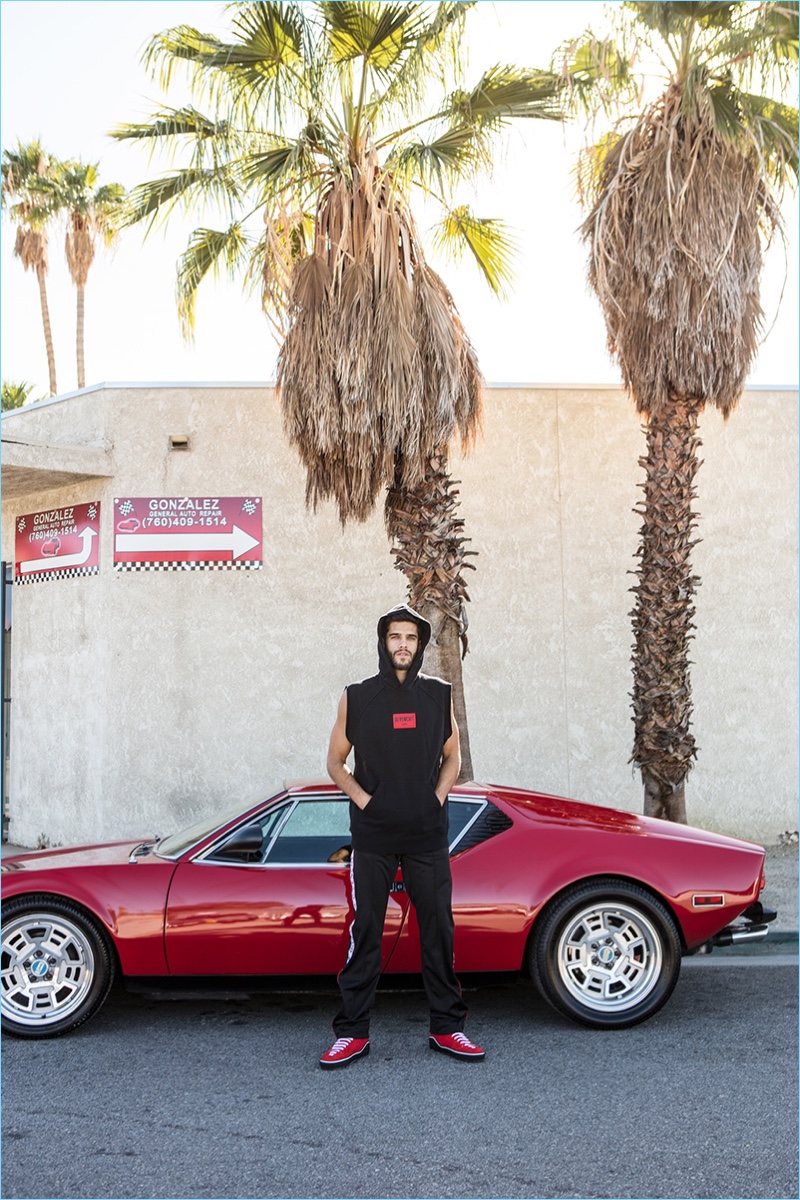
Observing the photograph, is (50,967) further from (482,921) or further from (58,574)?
(58,574)

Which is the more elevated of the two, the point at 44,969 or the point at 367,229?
the point at 367,229

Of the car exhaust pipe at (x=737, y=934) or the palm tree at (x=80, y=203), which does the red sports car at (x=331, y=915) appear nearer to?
the car exhaust pipe at (x=737, y=934)

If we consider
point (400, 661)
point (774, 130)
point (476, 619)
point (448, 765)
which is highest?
point (774, 130)

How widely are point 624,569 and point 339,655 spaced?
2897mm

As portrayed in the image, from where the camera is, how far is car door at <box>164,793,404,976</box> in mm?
5406

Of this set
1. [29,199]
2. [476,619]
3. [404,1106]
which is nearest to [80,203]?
[29,199]

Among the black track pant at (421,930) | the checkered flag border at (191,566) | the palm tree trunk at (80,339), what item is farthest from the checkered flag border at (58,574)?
the palm tree trunk at (80,339)

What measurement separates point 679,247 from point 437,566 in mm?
3045

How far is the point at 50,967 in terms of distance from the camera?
5.45 metres

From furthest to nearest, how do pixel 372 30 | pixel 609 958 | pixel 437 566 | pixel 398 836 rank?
pixel 437 566 → pixel 372 30 → pixel 609 958 → pixel 398 836

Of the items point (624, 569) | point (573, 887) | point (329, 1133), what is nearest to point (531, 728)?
point (624, 569)

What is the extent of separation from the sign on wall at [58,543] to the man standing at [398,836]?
6440 millimetres

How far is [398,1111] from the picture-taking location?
443 centimetres

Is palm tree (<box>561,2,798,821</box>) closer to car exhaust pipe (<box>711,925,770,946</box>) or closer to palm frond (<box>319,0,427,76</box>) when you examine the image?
palm frond (<box>319,0,427,76</box>)
